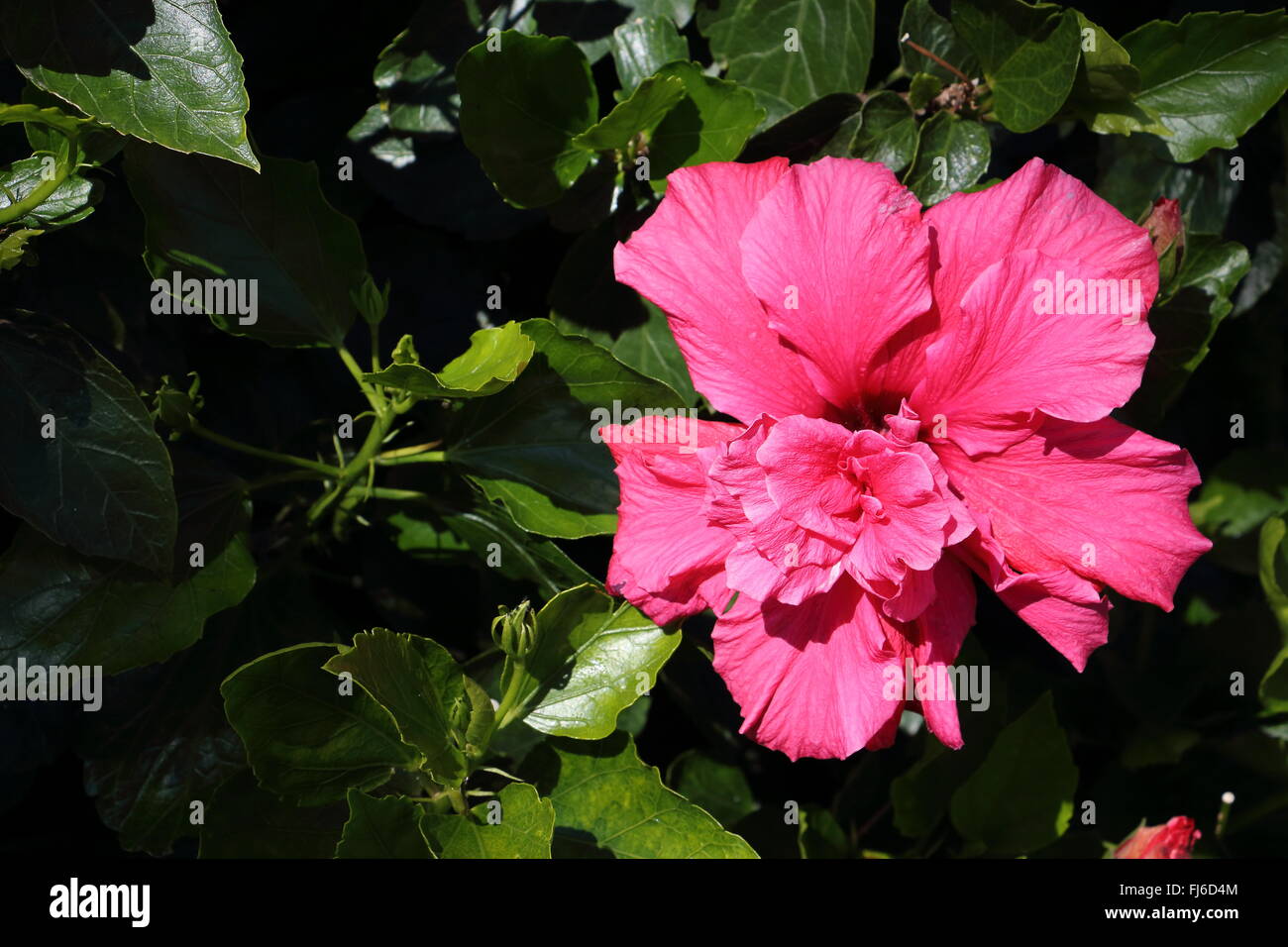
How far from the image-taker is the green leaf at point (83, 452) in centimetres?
116

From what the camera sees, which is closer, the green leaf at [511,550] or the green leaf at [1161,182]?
the green leaf at [511,550]

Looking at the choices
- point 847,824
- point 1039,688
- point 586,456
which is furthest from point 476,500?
point 1039,688

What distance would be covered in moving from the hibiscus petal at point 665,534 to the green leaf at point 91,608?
479 mm

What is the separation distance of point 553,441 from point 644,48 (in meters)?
0.49

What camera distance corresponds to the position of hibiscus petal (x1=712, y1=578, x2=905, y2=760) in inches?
43.2

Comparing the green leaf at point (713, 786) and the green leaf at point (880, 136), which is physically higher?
the green leaf at point (880, 136)

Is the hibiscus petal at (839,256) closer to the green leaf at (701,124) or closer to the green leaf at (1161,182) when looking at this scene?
the green leaf at (701,124)

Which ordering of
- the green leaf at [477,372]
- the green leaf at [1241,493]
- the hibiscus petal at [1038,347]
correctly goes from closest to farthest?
the hibiscus petal at [1038,347] → the green leaf at [477,372] → the green leaf at [1241,493]

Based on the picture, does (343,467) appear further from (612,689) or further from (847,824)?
(847,824)

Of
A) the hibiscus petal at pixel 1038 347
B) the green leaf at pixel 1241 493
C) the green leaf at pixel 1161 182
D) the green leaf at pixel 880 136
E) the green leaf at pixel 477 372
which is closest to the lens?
the hibiscus petal at pixel 1038 347

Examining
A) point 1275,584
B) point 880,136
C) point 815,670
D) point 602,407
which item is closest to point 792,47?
point 880,136

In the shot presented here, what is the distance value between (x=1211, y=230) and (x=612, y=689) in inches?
40.5

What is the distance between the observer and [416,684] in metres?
1.21

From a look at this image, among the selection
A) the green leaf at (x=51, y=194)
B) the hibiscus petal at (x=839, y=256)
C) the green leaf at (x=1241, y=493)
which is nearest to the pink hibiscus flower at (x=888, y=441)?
the hibiscus petal at (x=839, y=256)
